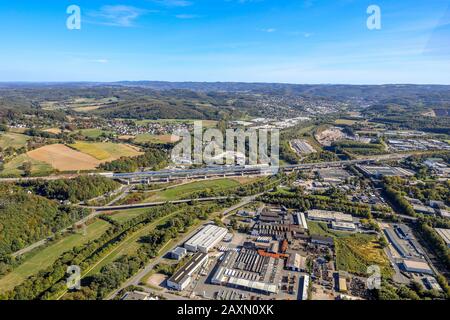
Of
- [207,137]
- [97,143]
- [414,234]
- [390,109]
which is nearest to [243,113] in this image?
[207,137]

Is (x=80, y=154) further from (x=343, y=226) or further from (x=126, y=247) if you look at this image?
(x=343, y=226)

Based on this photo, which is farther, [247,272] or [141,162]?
[141,162]

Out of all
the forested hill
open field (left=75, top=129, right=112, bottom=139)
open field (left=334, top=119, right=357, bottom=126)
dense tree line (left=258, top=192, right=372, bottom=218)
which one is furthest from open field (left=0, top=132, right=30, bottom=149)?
open field (left=334, top=119, right=357, bottom=126)

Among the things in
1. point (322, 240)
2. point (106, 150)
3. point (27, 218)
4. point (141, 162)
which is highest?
point (106, 150)

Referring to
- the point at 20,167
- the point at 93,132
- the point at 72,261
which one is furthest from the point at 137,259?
the point at 93,132

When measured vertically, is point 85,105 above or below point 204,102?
below
